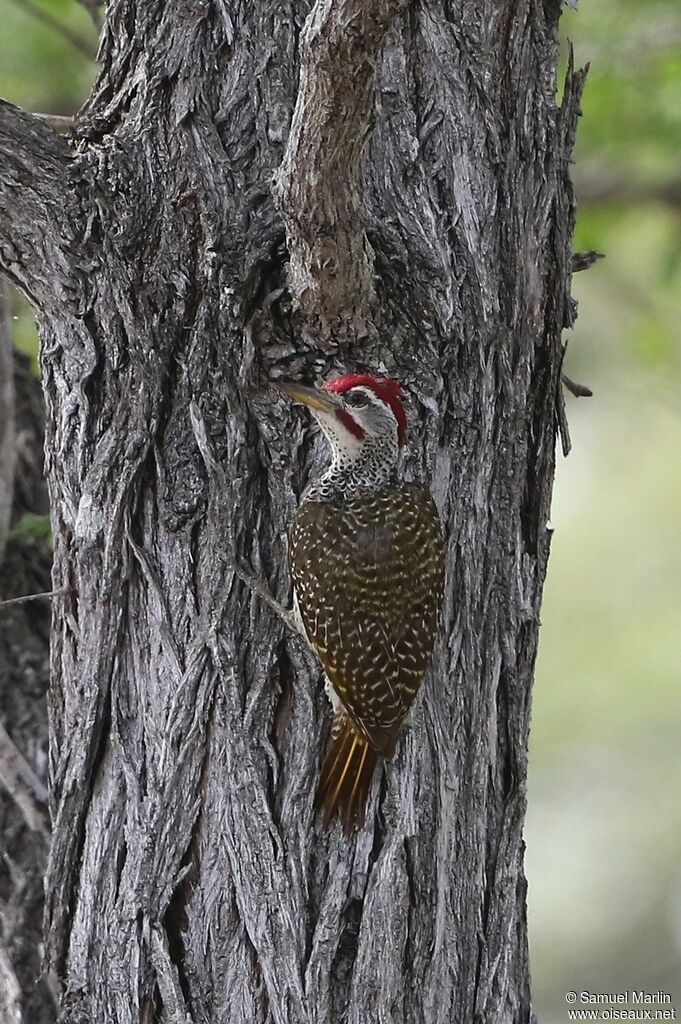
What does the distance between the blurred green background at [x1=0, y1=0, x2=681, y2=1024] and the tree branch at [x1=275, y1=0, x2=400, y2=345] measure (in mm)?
3769

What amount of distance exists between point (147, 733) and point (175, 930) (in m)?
0.46

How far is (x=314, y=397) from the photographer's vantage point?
9.61ft

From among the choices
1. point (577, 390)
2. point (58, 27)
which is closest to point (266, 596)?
point (577, 390)

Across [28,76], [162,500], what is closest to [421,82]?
[162,500]

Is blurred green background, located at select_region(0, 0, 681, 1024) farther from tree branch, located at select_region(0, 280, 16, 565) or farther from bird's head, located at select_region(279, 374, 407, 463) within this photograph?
bird's head, located at select_region(279, 374, 407, 463)

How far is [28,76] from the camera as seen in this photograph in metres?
5.91

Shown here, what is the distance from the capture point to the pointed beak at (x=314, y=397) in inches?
115

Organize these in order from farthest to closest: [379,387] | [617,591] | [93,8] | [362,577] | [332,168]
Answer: [617,591], [93,8], [362,577], [379,387], [332,168]

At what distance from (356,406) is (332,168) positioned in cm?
60

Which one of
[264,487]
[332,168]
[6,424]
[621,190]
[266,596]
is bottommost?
[266,596]

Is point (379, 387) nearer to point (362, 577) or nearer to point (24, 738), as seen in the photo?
point (362, 577)

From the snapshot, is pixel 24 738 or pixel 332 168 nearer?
pixel 332 168

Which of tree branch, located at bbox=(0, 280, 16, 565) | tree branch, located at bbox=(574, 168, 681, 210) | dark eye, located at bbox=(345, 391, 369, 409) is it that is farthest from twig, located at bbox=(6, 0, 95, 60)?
tree branch, located at bbox=(574, 168, 681, 210)

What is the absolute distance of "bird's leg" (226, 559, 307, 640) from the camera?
2.97 metres
